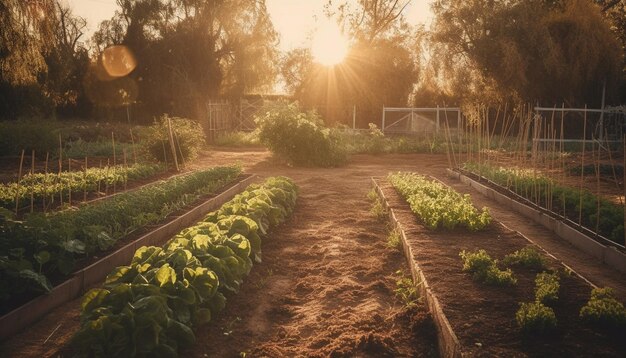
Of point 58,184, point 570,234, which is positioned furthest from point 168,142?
point 570,234

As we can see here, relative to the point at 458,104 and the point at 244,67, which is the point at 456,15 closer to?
the point at 458,104

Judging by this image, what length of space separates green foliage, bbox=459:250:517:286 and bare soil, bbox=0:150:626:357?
0.12 meters

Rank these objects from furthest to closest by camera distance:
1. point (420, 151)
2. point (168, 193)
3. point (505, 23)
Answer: point (505, 23)
point (420, 151)
point (168, 193)

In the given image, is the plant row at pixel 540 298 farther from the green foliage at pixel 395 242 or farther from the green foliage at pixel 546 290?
the green foliage at pixel 395 242

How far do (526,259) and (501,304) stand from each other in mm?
1057

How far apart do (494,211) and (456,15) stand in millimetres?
21058

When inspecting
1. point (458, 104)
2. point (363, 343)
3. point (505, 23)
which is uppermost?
point (505, 23)

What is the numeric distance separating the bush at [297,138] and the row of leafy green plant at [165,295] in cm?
927

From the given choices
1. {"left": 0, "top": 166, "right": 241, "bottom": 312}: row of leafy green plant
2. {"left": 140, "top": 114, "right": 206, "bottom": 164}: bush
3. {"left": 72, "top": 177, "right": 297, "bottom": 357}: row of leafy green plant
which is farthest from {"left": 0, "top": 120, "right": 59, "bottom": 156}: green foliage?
{"left": 72, "top": 177, "right": 297, "bottom": 357}: row of leafy green plant

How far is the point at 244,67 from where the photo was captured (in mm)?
26297

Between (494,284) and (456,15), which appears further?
(456,15)

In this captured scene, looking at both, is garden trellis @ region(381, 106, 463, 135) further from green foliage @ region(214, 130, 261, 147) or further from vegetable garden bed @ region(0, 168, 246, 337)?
vegetable garden bed @ region(0, 168, 246, 337)

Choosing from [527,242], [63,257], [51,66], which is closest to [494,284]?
[527,242]

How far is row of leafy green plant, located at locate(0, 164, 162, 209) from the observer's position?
25.1 ft
